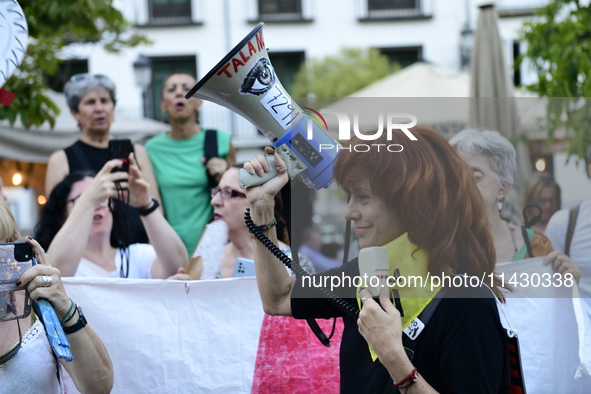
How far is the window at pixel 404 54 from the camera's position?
19875 millimetres

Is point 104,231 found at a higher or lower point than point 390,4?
lower

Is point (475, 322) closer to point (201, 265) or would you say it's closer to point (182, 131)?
point (201, 265)

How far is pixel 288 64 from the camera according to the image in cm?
1964

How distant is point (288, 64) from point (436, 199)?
18.1m

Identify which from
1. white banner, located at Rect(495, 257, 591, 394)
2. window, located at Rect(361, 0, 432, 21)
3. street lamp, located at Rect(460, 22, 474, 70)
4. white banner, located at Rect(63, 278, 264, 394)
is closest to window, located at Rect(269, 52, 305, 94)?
window, located at Rect(361, 0, 432, 21)

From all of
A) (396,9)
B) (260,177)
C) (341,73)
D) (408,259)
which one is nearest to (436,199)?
(408,259)

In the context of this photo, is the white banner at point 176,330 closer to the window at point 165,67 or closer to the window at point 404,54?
the window at point 165,67

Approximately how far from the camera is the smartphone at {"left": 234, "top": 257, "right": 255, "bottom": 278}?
310 centimetres

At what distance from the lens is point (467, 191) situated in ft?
6.36

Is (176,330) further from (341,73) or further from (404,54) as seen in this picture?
(404,54)

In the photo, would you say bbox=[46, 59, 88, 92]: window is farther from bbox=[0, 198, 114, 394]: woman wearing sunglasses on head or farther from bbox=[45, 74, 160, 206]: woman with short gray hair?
bbox=[0, 198, 114, 394]: woman wearing sunglasses on head

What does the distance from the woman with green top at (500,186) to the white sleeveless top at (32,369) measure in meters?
1.45

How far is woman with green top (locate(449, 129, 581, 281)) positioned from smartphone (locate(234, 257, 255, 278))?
3.50 ft

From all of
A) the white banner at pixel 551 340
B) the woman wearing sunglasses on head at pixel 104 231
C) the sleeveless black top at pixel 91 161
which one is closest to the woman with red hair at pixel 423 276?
the white banner at pixel 551 340
